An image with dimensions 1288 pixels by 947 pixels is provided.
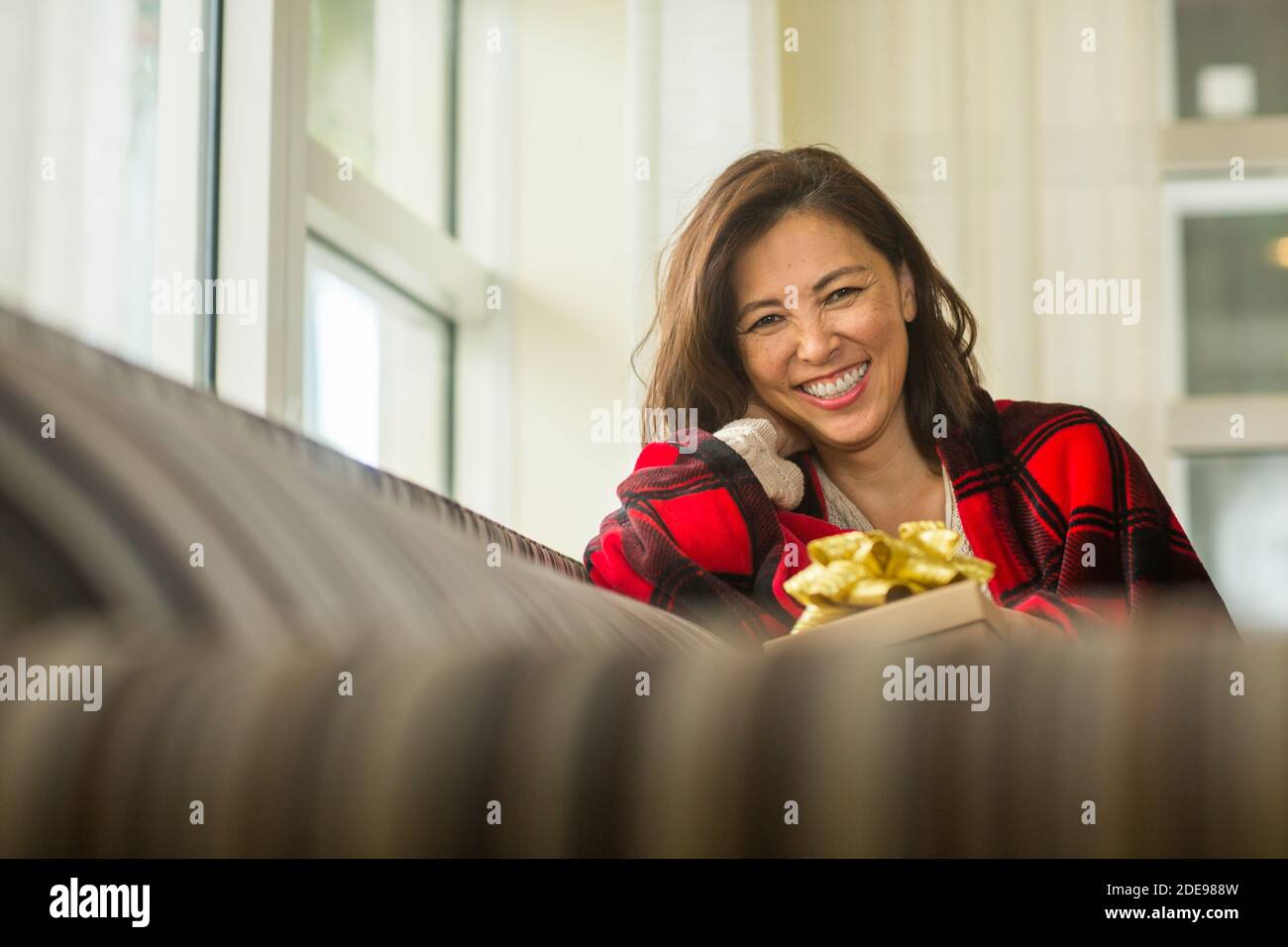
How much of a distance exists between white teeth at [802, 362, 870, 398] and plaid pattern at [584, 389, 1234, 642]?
10 cm

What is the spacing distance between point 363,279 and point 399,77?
47 cm

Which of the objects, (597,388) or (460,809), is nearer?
(460,809)

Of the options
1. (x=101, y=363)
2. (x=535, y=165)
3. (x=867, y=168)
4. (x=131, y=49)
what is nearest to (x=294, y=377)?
(x=131, y=49)

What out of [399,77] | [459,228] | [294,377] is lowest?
[294,377]

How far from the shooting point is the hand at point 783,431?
1335mm

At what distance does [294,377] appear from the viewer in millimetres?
2084

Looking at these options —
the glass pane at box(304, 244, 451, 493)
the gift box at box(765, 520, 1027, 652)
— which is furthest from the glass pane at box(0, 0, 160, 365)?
the gift box at box(765, 520, 1027, 652)

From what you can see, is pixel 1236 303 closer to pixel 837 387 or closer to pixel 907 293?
pixel 907 293

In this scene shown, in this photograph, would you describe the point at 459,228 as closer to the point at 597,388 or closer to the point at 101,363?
the point at 597,388

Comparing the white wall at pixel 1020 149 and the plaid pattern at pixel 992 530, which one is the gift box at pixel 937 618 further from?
the white wall at pixel 1020 149

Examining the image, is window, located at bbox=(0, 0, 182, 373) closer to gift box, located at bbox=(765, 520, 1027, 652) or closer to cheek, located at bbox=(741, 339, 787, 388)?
cheek, located at bbox=(741, 339, 787, 388)

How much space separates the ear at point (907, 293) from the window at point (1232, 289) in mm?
1721

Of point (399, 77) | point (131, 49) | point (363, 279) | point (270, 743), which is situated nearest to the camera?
point (270, 743)

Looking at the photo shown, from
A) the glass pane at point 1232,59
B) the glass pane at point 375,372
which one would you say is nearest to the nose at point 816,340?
the glass pane at point 375,372
